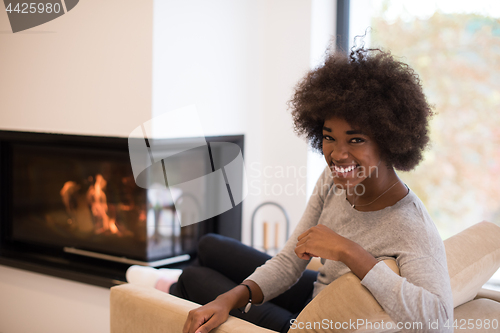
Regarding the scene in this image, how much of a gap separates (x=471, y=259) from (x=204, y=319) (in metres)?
0.71

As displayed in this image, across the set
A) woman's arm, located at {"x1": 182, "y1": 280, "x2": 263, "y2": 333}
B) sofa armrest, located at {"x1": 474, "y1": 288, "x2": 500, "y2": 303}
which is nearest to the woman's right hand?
woman's arm, located at {"x1": 182, "y1": 280, "x2": 263, "y2": 333}

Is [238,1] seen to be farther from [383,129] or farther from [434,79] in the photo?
[383,129]

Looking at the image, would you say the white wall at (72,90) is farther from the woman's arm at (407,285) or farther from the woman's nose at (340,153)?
the woman's arm at (407,285)

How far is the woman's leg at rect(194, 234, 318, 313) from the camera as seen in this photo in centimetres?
153

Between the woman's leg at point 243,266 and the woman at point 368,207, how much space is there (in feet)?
0.53

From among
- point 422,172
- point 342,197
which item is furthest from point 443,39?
point 342,197

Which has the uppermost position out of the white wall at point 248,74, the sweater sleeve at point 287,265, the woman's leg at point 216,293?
the white wall at point 248,74

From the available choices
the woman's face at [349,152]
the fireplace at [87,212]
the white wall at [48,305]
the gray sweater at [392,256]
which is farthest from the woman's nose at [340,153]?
the white wall at [48,305]

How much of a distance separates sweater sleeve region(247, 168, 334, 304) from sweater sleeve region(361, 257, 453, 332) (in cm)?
44

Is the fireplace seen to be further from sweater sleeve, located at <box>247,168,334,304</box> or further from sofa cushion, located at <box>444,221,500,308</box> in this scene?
sofa cushion, located at <box>444,221,500,308</box>

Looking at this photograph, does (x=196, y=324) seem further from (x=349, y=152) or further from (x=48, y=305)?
(x=48, y=305)

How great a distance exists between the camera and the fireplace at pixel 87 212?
7.24ft

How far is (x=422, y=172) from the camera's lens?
2.50m

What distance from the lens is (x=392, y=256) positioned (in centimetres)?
107
